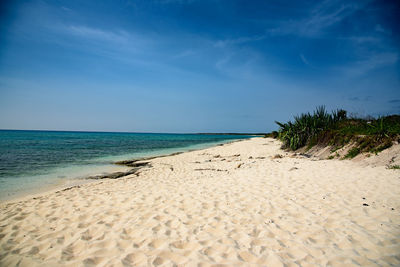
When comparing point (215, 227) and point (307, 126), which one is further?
point (307, 126)

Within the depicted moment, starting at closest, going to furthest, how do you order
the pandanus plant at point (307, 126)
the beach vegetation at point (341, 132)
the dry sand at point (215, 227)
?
the dry sand at point (215, 227) → the beach vegetation at point (341, 132) → the pandanus plant at point (307, 126)

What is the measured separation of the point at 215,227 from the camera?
3455 mm

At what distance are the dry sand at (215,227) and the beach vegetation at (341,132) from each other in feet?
11.1

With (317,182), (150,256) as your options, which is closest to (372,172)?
(317,182)

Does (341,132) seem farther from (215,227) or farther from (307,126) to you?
(215,227)

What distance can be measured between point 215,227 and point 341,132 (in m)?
11.1

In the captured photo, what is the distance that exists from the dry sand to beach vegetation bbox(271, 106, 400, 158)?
11.1 feet

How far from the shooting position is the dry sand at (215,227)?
265cm

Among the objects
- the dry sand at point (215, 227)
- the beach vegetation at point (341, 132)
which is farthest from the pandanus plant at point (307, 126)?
the dry sand at point (215, 227)

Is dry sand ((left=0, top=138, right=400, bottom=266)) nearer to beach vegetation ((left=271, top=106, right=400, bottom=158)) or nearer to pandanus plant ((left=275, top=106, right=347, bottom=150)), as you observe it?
beach vegetation ((left=271, top=106, right=400, bottom=158))

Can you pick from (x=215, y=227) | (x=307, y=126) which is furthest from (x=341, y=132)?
(x=215, y=227)

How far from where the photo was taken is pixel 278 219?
369 centimetres

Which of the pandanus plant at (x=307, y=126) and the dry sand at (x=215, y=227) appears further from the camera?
the pandanus plant at (x=307, y=126)

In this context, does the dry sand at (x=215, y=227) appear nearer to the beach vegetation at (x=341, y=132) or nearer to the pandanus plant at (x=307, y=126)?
the beach vegetation at (x=341, y=132)
